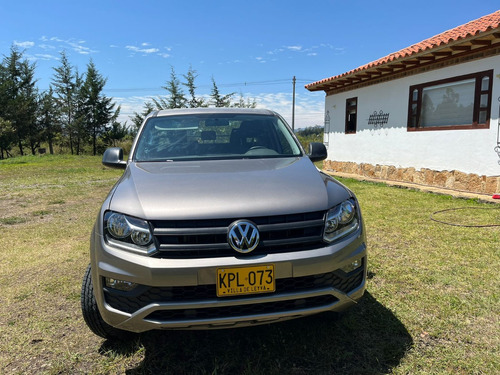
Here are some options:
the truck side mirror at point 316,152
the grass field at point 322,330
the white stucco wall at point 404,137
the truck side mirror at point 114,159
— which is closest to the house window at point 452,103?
the white stucco wall at point 404,137

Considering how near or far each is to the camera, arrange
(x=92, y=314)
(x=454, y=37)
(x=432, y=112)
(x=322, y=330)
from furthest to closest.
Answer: (x=432, y=112) → (x=454, y=37) → (x=322, y=330) → (x=92, y=314)

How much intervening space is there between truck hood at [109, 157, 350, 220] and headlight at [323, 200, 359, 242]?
49mm

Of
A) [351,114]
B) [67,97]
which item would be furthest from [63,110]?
[351,114]

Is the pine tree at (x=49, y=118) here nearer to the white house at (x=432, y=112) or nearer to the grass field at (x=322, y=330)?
the white house at (x=432, y=112)

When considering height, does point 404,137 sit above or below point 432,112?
below

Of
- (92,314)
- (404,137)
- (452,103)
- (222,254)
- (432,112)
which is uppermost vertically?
(452,103)

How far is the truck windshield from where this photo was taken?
9.46 ft

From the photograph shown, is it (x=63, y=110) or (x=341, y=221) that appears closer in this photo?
(x=341, y=221)

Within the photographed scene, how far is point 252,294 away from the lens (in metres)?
1.77

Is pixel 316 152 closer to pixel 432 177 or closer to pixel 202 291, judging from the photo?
pixel 202 291

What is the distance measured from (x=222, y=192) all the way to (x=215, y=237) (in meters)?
0.28

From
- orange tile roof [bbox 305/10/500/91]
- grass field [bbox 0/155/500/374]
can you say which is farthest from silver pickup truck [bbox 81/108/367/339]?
orange tile roof [bbox 305/10/500/91]

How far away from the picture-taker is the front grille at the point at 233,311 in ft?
5.82

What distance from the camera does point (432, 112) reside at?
8.79 metres
